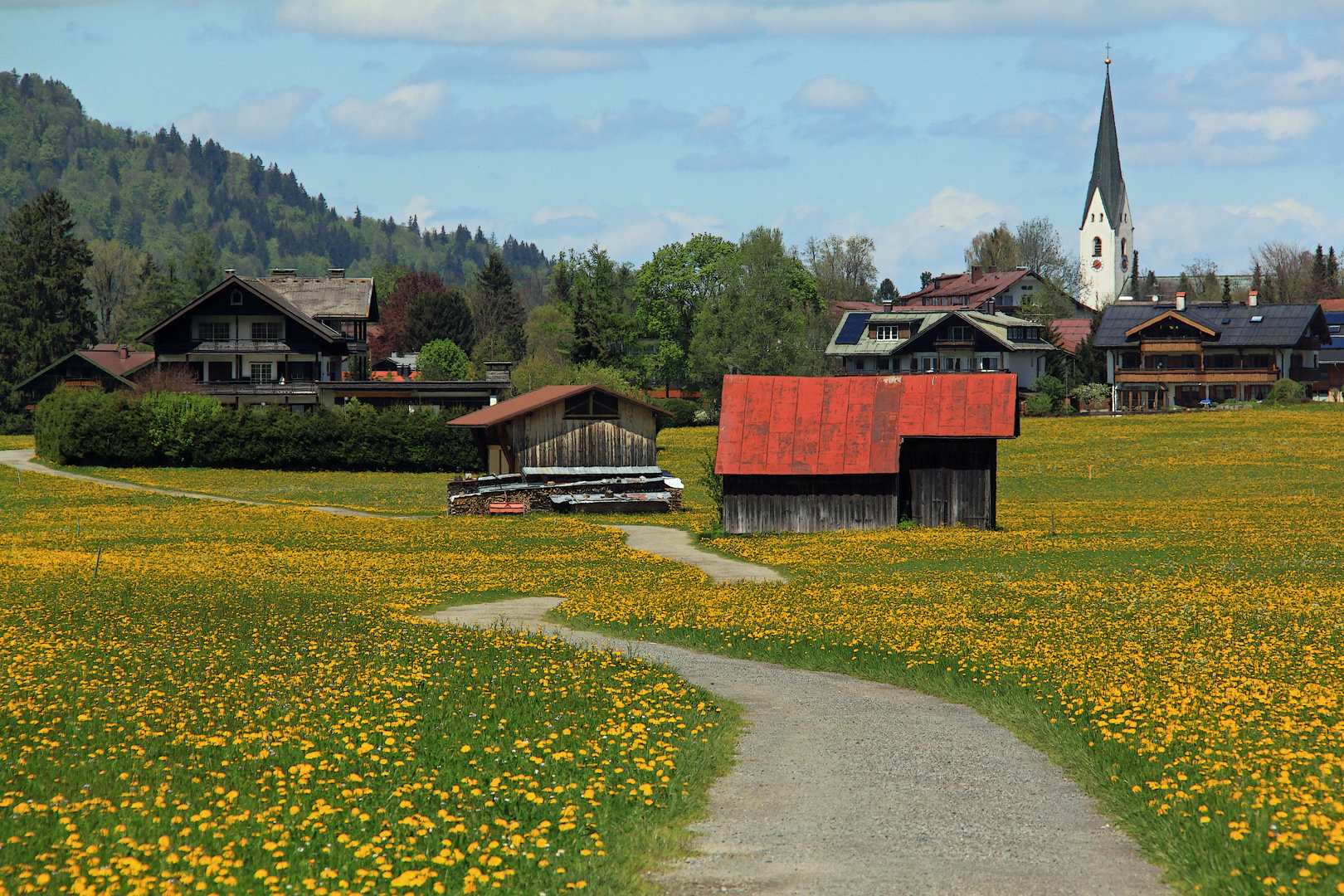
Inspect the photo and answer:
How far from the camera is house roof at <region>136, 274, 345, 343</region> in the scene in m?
85.4

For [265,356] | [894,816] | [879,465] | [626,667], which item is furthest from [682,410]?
[894,816]

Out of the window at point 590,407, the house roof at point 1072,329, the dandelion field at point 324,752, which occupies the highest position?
the house roof at point 1072,329

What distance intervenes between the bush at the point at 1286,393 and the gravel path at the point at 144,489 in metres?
76.1

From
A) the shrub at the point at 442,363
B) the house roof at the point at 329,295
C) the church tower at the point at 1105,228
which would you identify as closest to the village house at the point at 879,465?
the house roof at the point at 329,295

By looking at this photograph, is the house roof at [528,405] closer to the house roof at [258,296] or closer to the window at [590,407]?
the window at [590,407]

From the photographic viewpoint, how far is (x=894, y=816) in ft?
33.7

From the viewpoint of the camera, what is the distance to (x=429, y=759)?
38.4ft

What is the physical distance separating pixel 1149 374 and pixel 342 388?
241ft

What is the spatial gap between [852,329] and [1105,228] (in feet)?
244

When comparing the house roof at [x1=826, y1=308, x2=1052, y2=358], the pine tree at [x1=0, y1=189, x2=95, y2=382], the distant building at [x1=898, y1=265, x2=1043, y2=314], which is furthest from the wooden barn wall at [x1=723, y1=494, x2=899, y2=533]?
the pine tree at [x1=0, y1=189, x2=95, y2=382]

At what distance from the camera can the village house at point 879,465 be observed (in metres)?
40.2

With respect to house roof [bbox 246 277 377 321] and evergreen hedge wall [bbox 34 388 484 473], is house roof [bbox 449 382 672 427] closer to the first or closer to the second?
evergreen hedge wall [bbox 34 388 484 473]

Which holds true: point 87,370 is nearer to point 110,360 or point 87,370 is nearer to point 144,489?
point 110,360

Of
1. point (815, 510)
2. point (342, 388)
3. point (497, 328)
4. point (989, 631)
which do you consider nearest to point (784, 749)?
point (989, 631)
